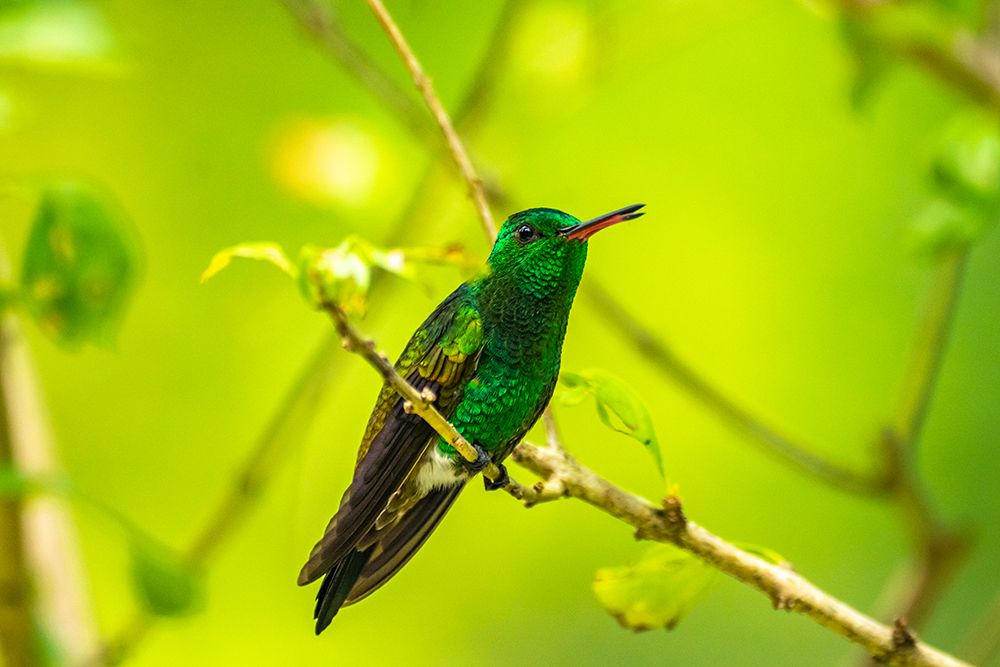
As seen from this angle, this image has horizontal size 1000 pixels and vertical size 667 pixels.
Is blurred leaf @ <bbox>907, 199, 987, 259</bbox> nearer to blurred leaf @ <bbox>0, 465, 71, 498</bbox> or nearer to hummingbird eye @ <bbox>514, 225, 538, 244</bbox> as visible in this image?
hummingbird eye @ <bbox>514, 225, 538, 244</bbox>

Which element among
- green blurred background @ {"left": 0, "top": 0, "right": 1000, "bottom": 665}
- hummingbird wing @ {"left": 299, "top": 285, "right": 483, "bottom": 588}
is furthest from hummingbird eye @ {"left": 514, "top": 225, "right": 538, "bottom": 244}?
green blurred background @ {"left": 0, "top": 0, "right": 1000, "bottom": 665}

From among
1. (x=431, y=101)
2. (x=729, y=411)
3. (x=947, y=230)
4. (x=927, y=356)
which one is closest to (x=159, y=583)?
(x=431, y=101)

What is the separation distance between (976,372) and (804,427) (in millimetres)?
849

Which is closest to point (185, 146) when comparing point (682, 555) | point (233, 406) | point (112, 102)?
point (112, 102)

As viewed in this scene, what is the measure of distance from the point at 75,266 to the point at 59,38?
0.77m

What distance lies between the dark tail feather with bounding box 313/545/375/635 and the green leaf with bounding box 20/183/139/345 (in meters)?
0.63

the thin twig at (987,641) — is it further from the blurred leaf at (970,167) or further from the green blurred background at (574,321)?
the green blurred background at (574,321)

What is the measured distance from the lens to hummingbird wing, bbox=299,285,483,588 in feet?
6.61

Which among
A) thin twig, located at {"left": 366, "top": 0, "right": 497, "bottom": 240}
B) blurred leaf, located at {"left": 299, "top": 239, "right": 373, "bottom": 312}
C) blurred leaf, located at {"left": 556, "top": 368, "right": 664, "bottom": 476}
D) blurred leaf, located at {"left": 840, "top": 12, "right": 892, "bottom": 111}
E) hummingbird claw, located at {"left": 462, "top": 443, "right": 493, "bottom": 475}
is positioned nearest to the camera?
blurred leaf, located at {"left": 299, "top": 239, "right": 373, "bottom": 312}

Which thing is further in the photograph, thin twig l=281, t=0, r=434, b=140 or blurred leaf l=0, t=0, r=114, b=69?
thin twig l=281, t=0, r=434, b=140

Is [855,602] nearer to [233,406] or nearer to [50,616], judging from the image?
[233,406]

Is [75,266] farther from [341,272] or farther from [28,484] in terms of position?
[341,272]

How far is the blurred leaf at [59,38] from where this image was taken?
256 cm

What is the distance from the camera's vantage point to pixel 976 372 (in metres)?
5.25
